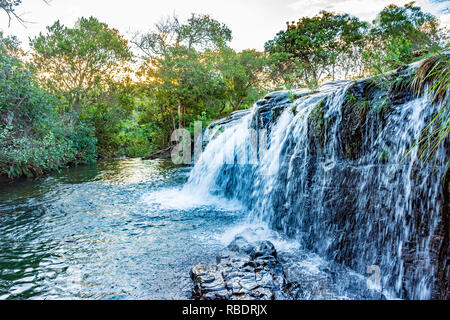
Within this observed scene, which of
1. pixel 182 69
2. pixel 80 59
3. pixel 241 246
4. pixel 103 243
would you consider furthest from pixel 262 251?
pixel 80 59

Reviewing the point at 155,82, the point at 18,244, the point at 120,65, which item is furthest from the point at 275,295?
the point at 120,65

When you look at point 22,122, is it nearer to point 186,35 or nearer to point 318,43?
Answer: point 186,35

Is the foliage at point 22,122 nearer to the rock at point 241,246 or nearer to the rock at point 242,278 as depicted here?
the rock at point 241,246

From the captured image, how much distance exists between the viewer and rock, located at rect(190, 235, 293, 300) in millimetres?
2156

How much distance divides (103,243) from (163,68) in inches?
583

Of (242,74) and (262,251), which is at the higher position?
(242,74)

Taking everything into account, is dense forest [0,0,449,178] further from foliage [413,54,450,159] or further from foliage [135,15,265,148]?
foliage [413,54,450,159]

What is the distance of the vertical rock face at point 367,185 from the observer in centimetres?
212

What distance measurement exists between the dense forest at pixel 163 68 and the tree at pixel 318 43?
3.1 inches

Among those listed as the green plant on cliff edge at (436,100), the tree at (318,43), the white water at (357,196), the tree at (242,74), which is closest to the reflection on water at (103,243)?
the white water at (357,196)

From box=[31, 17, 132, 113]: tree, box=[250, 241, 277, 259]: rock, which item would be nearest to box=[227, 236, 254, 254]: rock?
box=[250, 241, 277, 259]: rock

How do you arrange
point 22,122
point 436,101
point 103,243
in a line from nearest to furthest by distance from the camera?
point 436,101
point 103,243
point 22,122

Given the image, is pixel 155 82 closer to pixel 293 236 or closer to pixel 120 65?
pixel 120 65

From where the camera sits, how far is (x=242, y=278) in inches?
92.7
